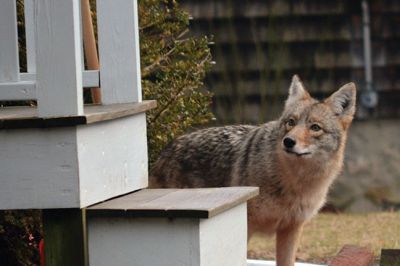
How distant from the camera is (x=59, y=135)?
4.64m

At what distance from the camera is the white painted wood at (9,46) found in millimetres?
5133

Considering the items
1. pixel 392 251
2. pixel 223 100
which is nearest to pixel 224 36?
pixel 223 100

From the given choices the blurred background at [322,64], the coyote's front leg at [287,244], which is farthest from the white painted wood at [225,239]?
the blurred background at [322,64]

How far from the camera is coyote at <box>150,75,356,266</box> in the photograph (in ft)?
24.7

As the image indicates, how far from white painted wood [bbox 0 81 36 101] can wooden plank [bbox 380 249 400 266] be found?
97.2 inches

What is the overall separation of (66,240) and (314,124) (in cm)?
332

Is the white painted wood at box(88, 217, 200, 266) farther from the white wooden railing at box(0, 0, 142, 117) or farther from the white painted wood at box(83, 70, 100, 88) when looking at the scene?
the white painted wood at box(83, 70, 100, 88)

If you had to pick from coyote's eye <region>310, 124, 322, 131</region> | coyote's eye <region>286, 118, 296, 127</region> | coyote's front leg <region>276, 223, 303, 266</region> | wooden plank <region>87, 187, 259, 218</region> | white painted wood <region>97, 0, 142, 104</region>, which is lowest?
coyote's front leg <region>276, 223, 303, 266</region>

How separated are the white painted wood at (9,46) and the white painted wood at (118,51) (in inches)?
17.8

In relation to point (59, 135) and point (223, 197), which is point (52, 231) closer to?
point (59, 135)

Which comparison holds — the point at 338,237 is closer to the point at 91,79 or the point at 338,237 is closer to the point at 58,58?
the point at 91,79

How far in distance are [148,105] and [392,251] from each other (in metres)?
1.95

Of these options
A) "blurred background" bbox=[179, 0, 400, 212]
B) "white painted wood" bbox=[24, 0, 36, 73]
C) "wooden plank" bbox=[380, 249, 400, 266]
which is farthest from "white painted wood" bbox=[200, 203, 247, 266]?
"blurred background" bbox=[179, 0, 400, 212]

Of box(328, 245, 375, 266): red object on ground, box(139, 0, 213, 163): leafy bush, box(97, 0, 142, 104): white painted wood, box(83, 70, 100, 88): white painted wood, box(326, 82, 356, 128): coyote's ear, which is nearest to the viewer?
box(97, 0, 142, 104): white painted wood
